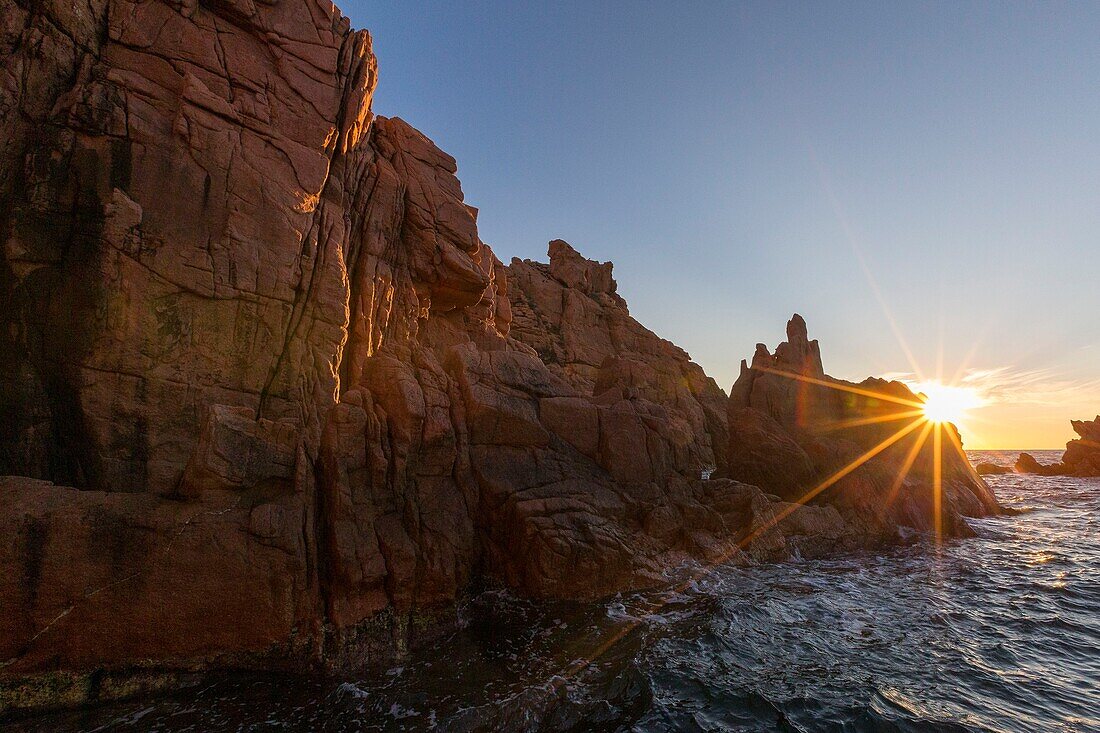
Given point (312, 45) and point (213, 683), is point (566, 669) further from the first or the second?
point (312, 45)

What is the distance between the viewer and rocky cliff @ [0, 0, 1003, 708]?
34.6 ft

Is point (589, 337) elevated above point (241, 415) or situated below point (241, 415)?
above

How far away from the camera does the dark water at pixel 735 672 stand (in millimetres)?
9914

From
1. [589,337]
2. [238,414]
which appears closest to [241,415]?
[238,414]

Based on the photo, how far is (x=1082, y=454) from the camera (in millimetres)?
74688

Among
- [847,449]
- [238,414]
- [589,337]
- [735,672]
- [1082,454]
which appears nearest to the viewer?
[735,672]

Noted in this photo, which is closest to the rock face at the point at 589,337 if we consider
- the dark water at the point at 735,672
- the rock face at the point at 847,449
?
the rock face at the point at 847,449

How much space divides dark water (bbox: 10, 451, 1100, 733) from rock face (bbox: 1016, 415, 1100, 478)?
79939 mm

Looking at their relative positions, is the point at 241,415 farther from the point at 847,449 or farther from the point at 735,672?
the point at 847,449

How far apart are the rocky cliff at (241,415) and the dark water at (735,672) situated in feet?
3.81

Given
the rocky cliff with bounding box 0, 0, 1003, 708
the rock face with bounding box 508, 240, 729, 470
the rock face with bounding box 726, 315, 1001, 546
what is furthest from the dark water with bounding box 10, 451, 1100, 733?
the rock face with bounding box 508, 240, 729, 470

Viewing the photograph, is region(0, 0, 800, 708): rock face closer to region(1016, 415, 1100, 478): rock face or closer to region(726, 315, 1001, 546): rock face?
region(726, 315, 1001, 546): rock face

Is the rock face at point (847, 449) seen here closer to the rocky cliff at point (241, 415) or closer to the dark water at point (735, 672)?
the rocky cliff at point (241, 415)

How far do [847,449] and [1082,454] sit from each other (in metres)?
79.6
